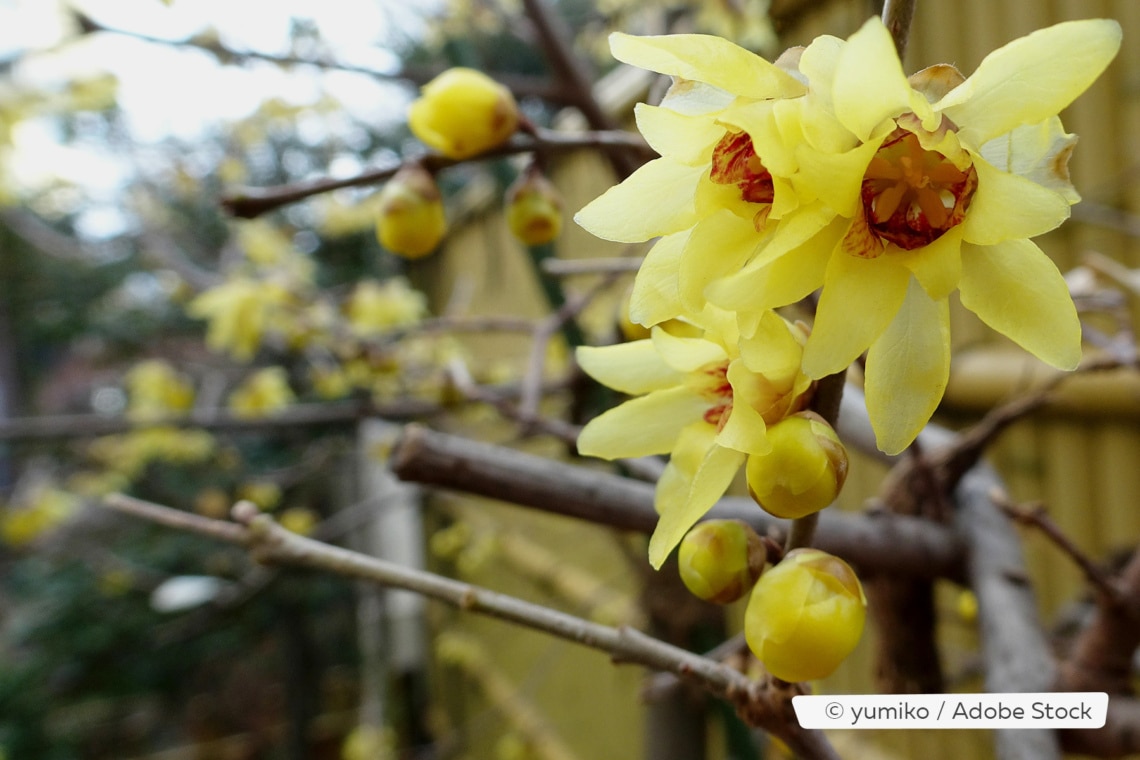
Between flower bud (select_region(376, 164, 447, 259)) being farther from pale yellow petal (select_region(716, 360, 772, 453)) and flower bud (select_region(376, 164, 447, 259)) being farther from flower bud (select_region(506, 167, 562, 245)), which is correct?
pale yellow petal (select_region(716, 360, 772, 453))

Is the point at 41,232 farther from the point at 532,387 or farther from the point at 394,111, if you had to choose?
the point at 394,111

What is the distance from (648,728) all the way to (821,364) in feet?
2.79

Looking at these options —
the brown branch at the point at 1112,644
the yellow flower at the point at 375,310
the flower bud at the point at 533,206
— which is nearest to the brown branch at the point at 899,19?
the flower bud at the point at 533,206

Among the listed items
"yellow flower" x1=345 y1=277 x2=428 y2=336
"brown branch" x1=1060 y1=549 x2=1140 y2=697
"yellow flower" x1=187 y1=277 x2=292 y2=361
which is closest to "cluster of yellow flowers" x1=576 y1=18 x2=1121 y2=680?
"brown branch" x1=1060 y1=549 x2=1140 y2=697

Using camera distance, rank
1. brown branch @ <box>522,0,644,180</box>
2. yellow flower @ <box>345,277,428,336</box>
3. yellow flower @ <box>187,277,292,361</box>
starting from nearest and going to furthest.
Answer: brown branch @ <box>522,0,644,180</box>
yellow flower @ <box>187,277,292,361</box>
yellow flower @ <box>345,277,428,336</box>

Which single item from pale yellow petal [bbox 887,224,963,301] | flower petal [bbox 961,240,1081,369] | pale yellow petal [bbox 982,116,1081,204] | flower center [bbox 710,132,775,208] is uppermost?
flower center [bbox 710,132,775,208]

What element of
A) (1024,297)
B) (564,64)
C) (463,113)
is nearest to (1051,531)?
(1024,297)

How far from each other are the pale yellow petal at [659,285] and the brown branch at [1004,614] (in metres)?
0.22

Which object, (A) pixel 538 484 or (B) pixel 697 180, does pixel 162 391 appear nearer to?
(A) pixel 538 484

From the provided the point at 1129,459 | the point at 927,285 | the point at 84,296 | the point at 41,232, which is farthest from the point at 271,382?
the point at 84,296

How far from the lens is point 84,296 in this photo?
4074 mm

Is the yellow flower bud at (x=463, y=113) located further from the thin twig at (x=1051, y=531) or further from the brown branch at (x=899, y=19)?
the thin twig at (x=1051, y=531)

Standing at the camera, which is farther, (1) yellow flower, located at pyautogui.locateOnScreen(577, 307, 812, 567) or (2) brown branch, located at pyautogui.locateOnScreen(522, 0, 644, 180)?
(2) brown branch, located at pyautogui.locateOnScreen(522, 0, 644, 180)

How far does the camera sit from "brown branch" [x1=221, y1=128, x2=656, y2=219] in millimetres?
328
